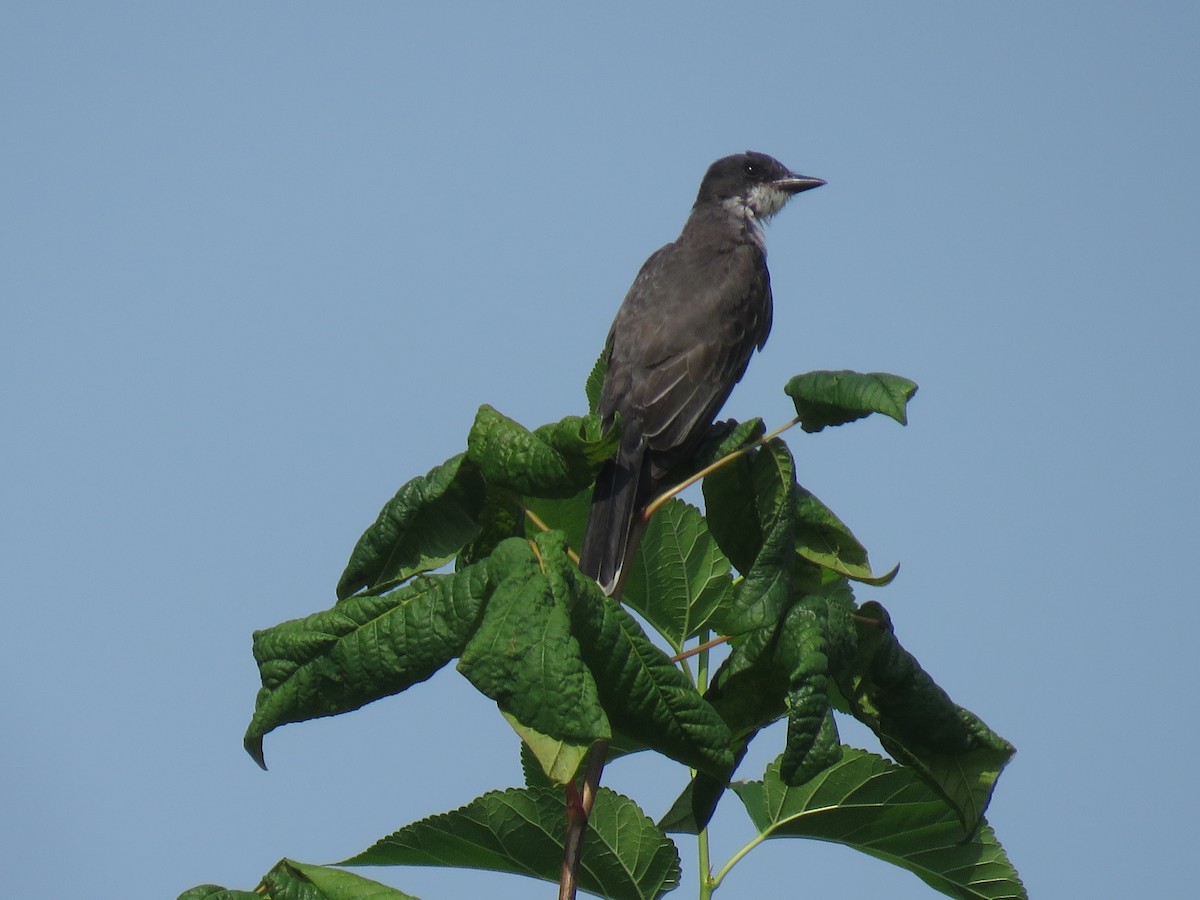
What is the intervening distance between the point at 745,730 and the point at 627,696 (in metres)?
0.46

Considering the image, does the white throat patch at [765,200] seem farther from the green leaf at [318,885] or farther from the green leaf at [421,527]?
the green leaf at [318,885]

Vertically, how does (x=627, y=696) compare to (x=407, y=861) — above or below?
above

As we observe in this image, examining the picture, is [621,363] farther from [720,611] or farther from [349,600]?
[349,600]

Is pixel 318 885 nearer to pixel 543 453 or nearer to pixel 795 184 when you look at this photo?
pixel 543 453

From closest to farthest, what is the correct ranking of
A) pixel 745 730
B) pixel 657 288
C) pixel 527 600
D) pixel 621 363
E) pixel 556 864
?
pixel 527 600, pixel 745 730, pixel 556 864, pixel 621 363, pixel 657 288

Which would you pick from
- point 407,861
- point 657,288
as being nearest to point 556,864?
point 407,861

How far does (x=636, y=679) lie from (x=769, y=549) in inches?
20.1

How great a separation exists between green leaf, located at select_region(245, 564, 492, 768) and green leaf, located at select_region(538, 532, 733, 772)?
8.1 inches

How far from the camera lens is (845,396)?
10.4ft

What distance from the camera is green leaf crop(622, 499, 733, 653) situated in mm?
3938

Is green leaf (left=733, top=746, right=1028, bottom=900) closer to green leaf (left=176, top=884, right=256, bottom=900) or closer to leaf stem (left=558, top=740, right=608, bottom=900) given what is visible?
leaf stem (left=558, top=740, right=608, bottom=900)

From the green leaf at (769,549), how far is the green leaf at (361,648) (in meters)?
0.60

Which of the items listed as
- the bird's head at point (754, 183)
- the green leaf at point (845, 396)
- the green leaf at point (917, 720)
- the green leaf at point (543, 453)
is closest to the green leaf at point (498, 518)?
the green leaf at point (543, 453)

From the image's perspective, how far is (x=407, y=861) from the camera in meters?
3.58
